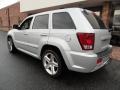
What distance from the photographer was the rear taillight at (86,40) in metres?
3.06

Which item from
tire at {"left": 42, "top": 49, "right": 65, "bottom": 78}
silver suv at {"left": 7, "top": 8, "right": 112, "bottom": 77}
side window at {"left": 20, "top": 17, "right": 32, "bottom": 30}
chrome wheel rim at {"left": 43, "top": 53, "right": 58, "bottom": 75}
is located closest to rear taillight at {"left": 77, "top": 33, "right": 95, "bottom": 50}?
silver suv at {"left": 7, "top": 8, "right": 112, "bottom": 77}

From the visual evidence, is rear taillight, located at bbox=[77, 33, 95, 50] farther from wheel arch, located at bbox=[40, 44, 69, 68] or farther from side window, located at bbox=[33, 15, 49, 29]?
side window, located at bbox=[33, 15, 49, 29]

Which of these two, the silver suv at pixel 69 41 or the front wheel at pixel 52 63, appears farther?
the front wheel at pixel 52 63

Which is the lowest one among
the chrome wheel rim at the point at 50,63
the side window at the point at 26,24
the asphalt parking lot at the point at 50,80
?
the asphalt parking lot at the point at 50,80

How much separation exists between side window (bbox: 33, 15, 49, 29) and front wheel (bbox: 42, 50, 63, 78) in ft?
2.73

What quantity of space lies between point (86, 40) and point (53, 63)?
1.26 metres

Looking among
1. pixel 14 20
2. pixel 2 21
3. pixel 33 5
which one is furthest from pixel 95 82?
pixel 2 21

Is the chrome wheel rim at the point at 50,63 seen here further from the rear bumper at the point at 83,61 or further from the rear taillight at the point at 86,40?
the rear taillight at the point at 86,40

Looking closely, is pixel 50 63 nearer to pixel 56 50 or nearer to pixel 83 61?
pixel 56 50

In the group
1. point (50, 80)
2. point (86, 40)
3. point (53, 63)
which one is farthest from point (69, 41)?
point (50, 80)

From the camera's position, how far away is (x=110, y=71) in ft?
14.6

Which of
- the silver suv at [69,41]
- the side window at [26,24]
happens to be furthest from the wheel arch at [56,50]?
the side window at [26,24]

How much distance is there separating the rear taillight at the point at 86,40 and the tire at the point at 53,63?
2.56 ft

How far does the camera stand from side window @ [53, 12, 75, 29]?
11.2ft
